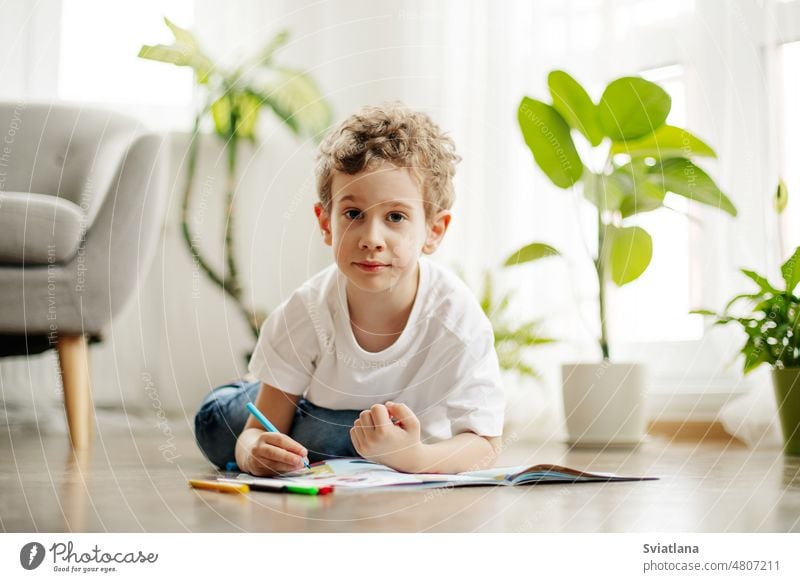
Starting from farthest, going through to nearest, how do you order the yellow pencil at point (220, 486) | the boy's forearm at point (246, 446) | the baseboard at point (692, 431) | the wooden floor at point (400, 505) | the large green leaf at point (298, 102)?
the large green leaf at point (298, 102), the baseboard at point (692, 431), the boy's forearm at point (246, 446), the yellow pencil at point (220, 486), the wooden floor at point (400, 505)

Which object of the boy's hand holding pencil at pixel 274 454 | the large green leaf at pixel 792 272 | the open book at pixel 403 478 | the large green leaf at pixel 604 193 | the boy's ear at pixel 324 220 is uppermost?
the large green leaf at pixel 604 193

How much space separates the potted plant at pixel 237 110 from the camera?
1.60 m

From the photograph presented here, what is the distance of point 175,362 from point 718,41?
3.94ft

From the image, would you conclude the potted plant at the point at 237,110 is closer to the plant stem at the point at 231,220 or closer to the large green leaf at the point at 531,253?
the plant stem at the point at 231,220

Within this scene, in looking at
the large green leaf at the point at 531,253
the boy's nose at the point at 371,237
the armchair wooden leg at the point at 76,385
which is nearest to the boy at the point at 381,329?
the boy's nose at the point at 371,237

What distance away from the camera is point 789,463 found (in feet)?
2.77

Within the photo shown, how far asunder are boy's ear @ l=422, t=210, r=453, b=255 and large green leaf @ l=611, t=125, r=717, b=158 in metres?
0.40

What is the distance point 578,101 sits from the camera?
1.12 m

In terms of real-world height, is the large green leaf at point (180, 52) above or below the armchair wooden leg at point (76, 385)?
above

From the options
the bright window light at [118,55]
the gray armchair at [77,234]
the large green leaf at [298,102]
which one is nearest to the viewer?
the gray armchair at [77,234]

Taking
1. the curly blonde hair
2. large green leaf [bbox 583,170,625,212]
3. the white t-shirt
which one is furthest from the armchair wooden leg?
large green leaf [bbox 583,170,625,212]

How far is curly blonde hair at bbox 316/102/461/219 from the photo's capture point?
0.75 m

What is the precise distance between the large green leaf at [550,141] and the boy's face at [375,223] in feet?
1.40
